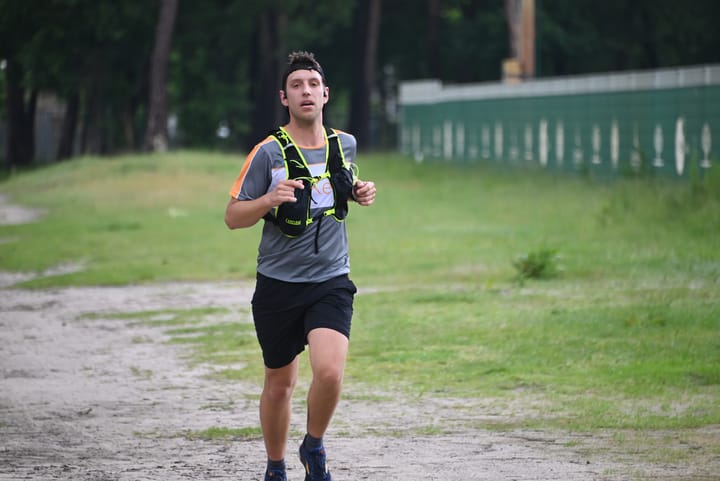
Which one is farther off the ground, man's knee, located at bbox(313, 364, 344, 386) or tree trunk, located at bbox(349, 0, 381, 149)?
man's knee, located at bbox(313, 364, 344, 386)

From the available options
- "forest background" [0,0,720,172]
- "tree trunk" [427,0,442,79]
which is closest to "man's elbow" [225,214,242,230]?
"forest background" [0,0,720,172]

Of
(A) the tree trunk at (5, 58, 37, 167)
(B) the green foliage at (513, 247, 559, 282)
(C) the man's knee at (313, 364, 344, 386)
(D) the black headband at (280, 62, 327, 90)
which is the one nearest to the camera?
(C) the man's knee at (313, 364, 344, 386)

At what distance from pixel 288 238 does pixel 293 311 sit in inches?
11.5

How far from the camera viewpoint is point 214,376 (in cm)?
1017

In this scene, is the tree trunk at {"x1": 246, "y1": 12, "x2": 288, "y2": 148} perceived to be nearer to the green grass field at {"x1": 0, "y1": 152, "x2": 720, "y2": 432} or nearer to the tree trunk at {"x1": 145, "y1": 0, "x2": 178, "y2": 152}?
the tree trunk at {"x1": 145, "y1": 0, "x2": 178, "y2": 152}

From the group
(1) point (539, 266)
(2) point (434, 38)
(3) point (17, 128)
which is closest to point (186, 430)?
(1) point (539, 266)

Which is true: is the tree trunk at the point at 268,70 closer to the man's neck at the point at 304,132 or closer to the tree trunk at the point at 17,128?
the tree trunk at the point at 17,128

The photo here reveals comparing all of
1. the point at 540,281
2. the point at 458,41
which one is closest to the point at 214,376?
the point at 540,281

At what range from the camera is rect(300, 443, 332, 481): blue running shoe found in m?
6.45

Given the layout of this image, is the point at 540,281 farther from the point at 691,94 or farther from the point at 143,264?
the point at 691,94

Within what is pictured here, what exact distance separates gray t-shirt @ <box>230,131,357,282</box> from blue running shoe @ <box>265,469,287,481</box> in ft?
2.59

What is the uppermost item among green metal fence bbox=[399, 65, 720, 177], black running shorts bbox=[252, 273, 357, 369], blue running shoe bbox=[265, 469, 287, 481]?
black running shorts bbox=[252, 273, 357, 369]

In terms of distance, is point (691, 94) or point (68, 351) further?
point (691, 94)

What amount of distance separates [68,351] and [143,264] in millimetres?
6357
